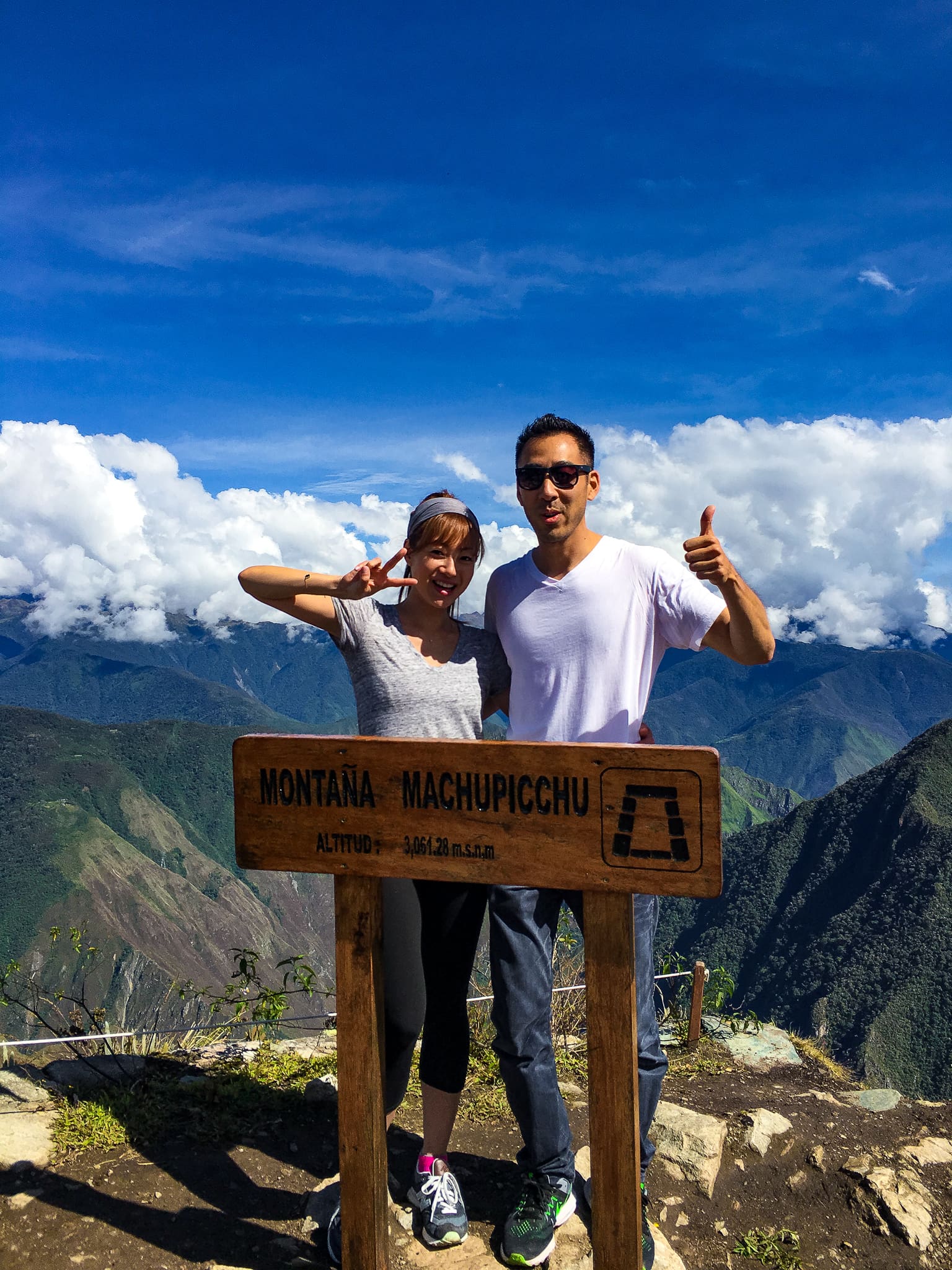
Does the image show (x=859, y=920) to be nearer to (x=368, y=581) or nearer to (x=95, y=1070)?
A: (x=95, y=1070)

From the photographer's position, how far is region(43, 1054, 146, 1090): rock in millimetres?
5516

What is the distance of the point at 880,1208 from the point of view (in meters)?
4.50

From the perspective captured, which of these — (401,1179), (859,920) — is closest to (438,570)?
(401,1179)

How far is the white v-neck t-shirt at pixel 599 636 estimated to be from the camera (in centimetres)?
361

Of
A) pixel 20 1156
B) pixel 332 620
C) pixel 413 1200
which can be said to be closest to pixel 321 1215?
pixel 413 1200

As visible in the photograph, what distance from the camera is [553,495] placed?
385cm

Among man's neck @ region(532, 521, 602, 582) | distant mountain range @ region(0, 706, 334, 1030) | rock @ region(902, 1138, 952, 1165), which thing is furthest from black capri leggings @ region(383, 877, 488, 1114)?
distant mountain range @ region(0, 706, 334, 1030)

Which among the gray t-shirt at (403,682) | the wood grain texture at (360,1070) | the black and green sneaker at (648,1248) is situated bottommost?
the black and green sneaker at (648,1248)

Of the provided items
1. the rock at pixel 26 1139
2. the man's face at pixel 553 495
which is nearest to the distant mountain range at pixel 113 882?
the rock at pixel 26 1139

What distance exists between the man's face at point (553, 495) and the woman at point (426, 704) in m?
0.30

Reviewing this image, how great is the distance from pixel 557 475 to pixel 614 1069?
2.41 metres

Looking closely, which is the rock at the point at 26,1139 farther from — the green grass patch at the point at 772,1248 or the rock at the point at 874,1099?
the rock at the point at 874,1099

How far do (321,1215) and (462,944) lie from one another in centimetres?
174

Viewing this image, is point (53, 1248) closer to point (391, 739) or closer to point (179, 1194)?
point (179, 1194)
